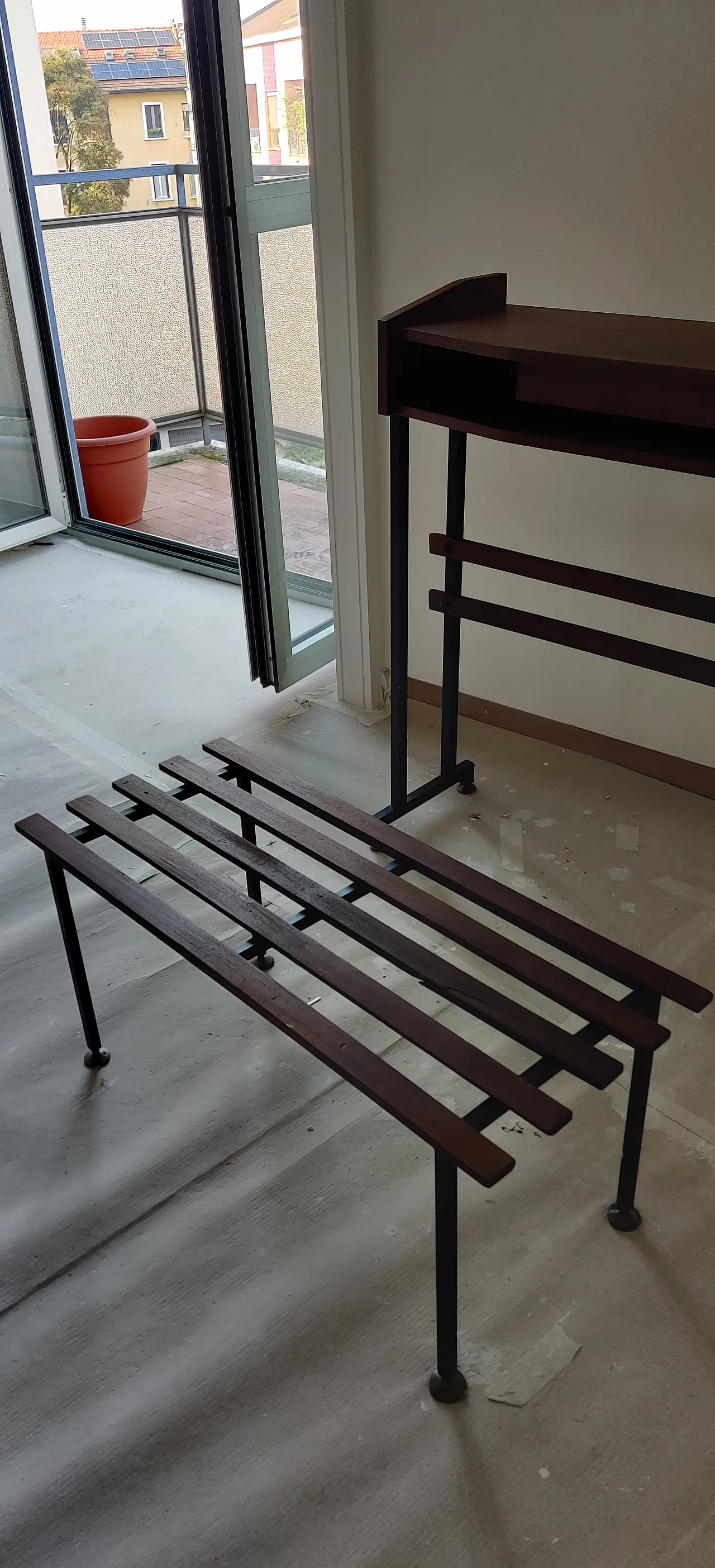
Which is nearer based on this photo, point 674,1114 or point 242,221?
point 674,1114

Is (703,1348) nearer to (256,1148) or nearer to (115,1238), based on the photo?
(256,1148)

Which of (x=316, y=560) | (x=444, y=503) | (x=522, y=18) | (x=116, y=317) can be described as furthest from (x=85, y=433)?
(x=522, y=18)

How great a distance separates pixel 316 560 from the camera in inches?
126

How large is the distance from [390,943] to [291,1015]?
194 mm

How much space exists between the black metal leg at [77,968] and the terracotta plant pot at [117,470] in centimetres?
286

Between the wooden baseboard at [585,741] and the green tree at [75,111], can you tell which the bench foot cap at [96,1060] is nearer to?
the wooden baseboard at [585,741]

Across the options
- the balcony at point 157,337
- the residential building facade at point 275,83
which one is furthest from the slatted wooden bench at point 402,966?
the balcony at point 157,337

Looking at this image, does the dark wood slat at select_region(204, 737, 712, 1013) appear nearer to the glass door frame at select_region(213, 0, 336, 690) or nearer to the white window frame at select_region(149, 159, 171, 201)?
the glass door frame at select_region(213, 0, 336, 690)

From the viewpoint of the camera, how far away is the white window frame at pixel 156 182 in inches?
225

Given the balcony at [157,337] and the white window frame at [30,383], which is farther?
the balcony at [157,337]

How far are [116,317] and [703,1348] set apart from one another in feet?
18.6

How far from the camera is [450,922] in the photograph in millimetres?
1604

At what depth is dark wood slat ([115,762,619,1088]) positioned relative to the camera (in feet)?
4.50

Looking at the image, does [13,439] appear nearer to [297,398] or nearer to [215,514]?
[215,514]
